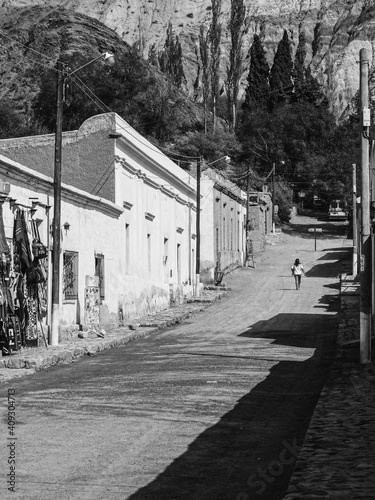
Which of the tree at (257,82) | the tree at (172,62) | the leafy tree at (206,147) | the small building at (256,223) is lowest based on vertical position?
the small building at (256,223)

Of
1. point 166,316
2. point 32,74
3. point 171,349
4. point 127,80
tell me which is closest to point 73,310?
point 171,349

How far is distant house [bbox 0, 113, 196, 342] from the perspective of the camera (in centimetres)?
2377

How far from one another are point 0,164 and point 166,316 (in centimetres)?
1437

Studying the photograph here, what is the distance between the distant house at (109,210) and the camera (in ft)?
78.0

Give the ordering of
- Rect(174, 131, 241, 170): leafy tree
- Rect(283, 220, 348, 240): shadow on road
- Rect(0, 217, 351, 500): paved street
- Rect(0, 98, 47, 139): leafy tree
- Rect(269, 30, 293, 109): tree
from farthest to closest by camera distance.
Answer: Rect(269, 30, 293, 109): tree
Rect(174, 131, 241, 170): leafy tree
Rect(283, 220, 348, 240): shadow on road
Rect(0, 98, 47, 139): leafy tree
Rect(0, 217, 351, 500): paved street

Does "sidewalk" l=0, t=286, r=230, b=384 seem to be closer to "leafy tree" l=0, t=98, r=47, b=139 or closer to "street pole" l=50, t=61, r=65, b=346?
"street pole" l=50, t=61, r=65, b=346

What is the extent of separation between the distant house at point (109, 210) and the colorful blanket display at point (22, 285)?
57 centimetres

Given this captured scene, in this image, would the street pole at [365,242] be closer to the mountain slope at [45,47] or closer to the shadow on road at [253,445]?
the shadow on road at [253,445]

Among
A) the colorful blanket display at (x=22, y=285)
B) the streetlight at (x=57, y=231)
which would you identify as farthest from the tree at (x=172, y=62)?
the colorful blanket display at (x=22, y=285)

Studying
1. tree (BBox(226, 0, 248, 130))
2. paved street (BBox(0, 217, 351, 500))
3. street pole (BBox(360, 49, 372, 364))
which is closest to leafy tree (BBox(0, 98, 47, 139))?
tree (BBox(226, 0, 248, 130))

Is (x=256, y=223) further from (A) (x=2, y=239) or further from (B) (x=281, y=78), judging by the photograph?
(B) (x=281, y=78)

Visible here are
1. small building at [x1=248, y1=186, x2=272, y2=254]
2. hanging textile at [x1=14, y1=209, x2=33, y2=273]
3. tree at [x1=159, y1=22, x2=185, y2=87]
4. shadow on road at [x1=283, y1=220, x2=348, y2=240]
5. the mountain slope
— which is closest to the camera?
hanging textile at [x1=14, y1=209, x2=33, y2=273]

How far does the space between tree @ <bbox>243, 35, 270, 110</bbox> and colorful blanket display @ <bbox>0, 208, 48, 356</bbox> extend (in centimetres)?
8610

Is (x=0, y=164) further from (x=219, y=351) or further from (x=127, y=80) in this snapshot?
(x=127, y=80)
